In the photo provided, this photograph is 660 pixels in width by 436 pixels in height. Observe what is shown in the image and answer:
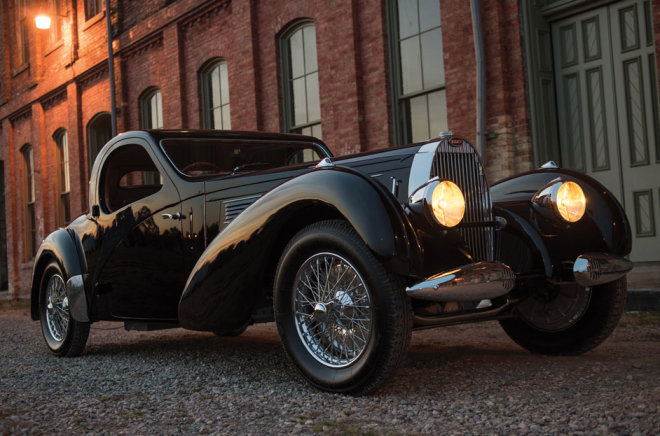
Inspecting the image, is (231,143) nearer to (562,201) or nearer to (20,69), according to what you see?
(562,201)

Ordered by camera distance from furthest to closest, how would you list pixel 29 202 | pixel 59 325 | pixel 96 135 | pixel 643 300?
pixel 29 202
pixel 96 135
pixel 643 300
pixel 59 325

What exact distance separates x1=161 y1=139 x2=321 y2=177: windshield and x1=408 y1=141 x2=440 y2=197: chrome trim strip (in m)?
1.68

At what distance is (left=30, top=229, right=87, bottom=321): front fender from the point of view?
567 centimetres

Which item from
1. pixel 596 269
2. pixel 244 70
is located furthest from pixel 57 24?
pixel 596 269

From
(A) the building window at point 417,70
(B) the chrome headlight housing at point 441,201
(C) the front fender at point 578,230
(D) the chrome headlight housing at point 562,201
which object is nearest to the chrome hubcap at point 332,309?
(B) the chrome headlight housing at point 441,201

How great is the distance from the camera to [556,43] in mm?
8555

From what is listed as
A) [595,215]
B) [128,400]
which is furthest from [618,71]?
[128,400]

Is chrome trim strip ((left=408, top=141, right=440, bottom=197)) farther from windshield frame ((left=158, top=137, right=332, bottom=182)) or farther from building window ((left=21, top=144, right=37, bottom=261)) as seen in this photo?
building window ((left=21, top=144, right=37, bottom=261))

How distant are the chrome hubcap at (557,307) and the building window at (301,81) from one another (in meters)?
7.26

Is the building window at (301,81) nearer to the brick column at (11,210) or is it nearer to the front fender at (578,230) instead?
the front fender at (578,230)

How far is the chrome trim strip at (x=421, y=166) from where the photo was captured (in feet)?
12.1

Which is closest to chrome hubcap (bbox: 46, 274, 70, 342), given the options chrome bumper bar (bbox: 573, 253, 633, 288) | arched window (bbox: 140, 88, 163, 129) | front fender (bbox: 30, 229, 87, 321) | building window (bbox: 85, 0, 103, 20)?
front fender (bbox: 30, 229, 87, 321)

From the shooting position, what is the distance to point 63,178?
19.7 meters

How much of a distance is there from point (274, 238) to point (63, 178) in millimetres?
17349
